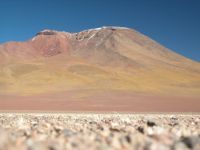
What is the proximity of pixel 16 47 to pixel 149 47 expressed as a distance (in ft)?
135

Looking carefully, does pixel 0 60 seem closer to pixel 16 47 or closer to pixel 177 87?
pixel 16 47

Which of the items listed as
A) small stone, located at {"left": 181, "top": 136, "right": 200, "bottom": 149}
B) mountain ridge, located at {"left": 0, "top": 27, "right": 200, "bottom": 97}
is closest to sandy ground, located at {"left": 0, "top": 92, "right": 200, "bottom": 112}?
mountain ridge, located at {"left": 0, "top": 27, "right": 200, "bottom": 97}

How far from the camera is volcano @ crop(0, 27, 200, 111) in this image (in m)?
72.3

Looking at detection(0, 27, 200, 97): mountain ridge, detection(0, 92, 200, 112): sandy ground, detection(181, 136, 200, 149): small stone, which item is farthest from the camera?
detection(0, 27, 200, 97): mountain ridge

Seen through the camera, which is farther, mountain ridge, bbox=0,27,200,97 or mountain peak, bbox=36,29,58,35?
mountain peak, bbox=36,29,58,35

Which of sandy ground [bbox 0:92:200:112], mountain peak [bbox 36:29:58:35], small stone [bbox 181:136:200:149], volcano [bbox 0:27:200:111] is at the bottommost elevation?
small stone [bbox 181:136:200:149]

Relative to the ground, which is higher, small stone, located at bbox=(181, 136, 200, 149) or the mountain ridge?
the mountain ridge

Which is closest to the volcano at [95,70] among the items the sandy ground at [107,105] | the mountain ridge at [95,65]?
Result: the mountain ridge at [95,65]

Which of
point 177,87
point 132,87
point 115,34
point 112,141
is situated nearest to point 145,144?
point 112,141

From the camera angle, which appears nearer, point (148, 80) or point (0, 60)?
point (148, 80)

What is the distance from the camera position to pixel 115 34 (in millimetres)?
132625

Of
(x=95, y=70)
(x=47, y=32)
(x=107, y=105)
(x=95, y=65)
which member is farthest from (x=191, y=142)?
(x=47, y=32)

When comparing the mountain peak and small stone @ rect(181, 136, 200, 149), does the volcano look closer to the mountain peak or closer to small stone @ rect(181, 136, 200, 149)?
the mountain peak

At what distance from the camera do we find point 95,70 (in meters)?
97.4
